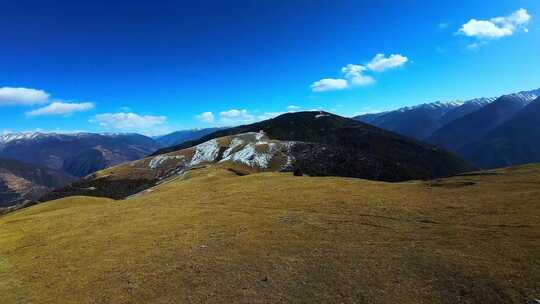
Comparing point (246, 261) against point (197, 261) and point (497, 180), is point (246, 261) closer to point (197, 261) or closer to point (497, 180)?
point (197, 261)

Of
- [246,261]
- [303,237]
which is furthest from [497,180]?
[246,261]

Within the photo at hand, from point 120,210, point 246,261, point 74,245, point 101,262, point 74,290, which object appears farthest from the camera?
point 120,210

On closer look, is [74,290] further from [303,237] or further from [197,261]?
[303,237]

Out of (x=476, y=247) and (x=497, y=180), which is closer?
(x=476, y=247)

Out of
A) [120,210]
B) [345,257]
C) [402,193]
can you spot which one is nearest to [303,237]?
[345,257]

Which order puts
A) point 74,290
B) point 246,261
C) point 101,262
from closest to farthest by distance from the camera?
point 74,290 → point 246,261 → point 101,262

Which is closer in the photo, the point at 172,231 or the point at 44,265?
the point at 44,265
